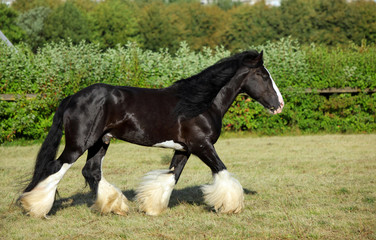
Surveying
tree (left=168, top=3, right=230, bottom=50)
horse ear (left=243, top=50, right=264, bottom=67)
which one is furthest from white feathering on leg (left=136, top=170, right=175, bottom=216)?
tree (left=168, top=3, right=230, bottom=50)

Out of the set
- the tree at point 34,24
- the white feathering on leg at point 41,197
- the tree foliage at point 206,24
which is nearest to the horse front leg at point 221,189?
the white feathering on leg at point 41,197

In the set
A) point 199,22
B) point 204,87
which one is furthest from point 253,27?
point 204,87

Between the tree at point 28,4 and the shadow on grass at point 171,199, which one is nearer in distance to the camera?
the shadow on grass at point 171,199

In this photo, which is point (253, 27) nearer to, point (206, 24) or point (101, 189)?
point (206, 24)

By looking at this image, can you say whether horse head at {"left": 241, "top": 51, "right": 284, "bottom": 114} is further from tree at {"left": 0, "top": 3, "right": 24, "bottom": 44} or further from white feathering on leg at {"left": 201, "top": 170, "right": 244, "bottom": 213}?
tree at {"left": 0, "top": 3, "right": 24, "bottom": 44}

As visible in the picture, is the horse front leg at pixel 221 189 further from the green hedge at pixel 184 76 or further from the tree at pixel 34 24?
the tree at pixel 34 24

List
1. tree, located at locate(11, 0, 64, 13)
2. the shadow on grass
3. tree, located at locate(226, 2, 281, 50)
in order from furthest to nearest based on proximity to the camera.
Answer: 1. tree, located at locate(11, 0, 64, 13)
2. tree, located at locate(226, 2, 281, 50)
3. the shadow on grass

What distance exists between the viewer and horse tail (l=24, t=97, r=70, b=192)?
17.8 feet

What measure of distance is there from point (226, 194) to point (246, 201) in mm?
947

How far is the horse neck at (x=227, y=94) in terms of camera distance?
5855 millimetres

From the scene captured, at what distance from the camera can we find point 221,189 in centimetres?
555

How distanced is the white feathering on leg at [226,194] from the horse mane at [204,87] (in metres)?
0.92

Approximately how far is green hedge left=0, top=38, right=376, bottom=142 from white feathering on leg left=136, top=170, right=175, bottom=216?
8.18 m

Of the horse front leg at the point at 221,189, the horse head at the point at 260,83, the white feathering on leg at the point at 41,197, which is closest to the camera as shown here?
the white feathering on leg at the point at 41,197
